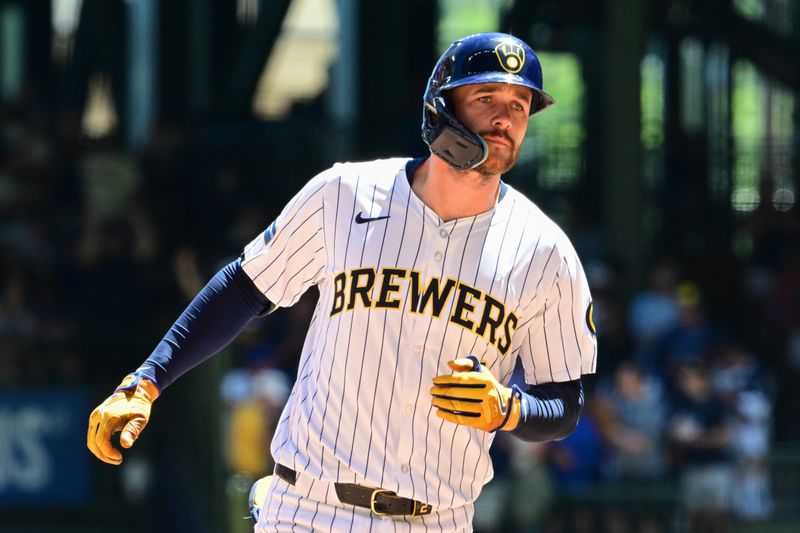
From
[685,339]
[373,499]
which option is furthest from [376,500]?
[685,339]

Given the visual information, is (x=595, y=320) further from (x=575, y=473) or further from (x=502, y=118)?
(x=502, y=118)

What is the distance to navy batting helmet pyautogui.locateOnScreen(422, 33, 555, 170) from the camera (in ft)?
11.1

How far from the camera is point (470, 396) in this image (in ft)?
10.5

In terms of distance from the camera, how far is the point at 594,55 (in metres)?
14.5

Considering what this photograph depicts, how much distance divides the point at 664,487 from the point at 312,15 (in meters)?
10.0

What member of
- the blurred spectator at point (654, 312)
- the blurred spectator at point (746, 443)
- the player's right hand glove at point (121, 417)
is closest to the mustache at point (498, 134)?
the player's right hand glove at point (121, 417)

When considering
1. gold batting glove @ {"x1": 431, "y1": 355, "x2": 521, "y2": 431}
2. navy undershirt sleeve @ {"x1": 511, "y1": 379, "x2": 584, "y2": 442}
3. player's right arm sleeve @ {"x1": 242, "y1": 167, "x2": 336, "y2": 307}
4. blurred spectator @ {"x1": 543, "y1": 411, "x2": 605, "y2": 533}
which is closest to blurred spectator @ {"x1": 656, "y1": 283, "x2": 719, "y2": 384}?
blurred spectator @ {"x1": 543, "y1": 411, "x2": 605, "y2": 533}

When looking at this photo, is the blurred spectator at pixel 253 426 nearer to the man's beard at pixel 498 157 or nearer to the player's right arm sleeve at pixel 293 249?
the player's right arm sleeve at pixel 293 249

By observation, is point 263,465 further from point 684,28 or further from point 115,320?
point 684,28

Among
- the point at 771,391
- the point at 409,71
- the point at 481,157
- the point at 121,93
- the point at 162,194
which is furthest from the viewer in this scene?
the point at 121,93

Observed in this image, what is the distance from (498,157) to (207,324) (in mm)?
839

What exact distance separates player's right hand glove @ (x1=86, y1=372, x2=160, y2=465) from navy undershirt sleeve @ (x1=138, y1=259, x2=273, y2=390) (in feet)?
0.18

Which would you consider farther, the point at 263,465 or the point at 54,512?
the point at 54,512

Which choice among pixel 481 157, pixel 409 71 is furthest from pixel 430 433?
pixel 409 71
